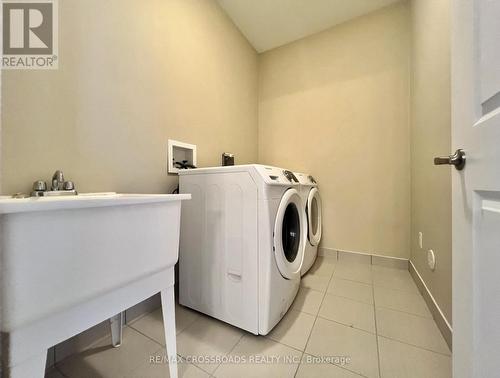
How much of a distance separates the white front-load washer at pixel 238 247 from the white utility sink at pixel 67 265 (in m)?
0.43

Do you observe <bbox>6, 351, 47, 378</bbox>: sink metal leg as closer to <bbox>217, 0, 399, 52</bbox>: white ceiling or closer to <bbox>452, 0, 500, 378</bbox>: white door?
<bbox>452, 0, 500, 378</bbox>: white door

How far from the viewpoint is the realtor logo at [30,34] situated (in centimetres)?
78

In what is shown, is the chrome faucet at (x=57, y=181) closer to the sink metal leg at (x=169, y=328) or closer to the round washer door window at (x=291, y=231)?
the sink metal leg at (x=169, y=328)

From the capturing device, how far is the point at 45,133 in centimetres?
81

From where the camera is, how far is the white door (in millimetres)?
378

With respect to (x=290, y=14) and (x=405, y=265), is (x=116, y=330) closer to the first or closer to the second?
(x=405, y=265)

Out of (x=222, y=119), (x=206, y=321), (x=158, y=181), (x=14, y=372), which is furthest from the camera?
(x=222, y=119)

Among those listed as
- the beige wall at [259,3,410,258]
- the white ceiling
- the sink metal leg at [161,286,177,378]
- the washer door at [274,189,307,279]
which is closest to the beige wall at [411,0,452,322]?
the beige wall at [259,3,410,258]

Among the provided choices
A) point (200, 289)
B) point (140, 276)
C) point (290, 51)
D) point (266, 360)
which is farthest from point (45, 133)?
point (290, 51)

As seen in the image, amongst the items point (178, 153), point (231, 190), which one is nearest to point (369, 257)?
point (231, 190)

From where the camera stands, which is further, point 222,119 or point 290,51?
point 290,51

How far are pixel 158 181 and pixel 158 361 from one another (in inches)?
36.8

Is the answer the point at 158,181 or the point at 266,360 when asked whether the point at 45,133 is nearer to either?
the point at 158,181

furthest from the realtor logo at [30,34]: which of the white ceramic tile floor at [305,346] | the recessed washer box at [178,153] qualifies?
the white ceramic tile floor at [305,346]
